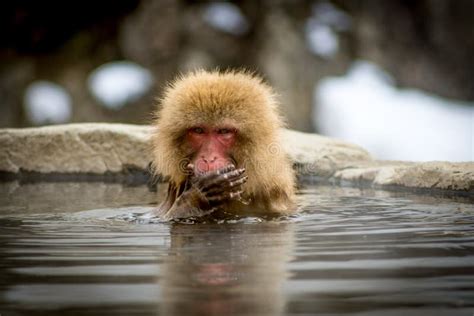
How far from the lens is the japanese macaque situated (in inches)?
185

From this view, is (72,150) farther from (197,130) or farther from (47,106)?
(197,130)

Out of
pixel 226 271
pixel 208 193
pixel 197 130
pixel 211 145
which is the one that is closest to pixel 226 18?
pixel 197 130

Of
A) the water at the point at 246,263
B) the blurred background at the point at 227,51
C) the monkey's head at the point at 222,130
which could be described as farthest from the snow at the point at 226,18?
the monkey's head at the point at 222,130

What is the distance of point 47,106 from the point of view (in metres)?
12.2

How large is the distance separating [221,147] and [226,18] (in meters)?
8.13

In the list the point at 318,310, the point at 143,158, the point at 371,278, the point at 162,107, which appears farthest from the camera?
the point at 143,158

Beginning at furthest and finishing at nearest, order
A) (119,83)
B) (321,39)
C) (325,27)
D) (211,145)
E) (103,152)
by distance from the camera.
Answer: (325,27)
(321,39)
(119,83)
(103,152)
(211,145)

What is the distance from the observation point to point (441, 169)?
257 inches

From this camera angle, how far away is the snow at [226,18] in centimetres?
1263

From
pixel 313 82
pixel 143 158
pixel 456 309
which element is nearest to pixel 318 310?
pixel 456 309

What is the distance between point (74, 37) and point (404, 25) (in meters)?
4.84

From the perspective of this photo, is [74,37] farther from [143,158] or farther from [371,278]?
[371,278]

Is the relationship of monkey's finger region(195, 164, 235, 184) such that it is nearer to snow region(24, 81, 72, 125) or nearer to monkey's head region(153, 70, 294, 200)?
monkey's head region(153, 70, 294, 200)

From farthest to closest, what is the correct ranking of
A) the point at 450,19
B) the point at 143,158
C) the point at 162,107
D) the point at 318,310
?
the point at 450,19, the point at 143,158, the point at 162,107, the point at 318,310
